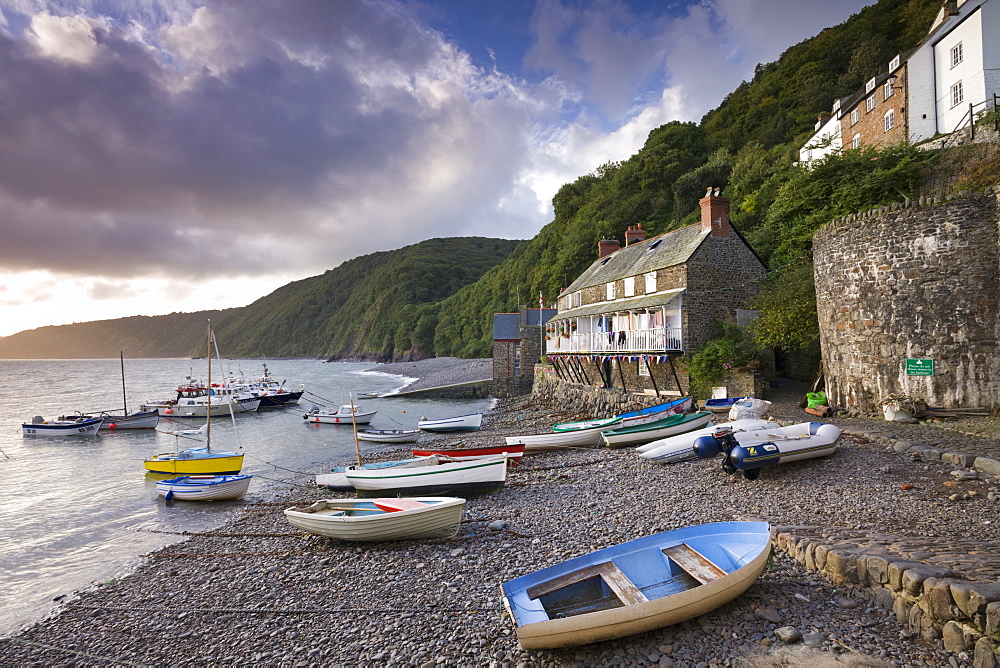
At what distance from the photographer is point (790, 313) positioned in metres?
18.8

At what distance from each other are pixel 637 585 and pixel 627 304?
20870 millimetres

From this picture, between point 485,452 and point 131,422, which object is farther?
point 131,422

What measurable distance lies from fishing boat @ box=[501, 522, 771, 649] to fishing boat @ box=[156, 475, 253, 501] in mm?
14004

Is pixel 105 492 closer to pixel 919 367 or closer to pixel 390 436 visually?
pixel 390 436

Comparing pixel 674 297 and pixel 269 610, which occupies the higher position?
pixel 674 297

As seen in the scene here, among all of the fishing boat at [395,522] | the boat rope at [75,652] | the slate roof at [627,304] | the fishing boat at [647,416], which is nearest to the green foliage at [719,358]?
the fishing boat at [647,416]

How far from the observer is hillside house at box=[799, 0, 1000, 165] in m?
23.2

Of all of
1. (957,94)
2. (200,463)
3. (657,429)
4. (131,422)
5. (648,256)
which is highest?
(957,94)

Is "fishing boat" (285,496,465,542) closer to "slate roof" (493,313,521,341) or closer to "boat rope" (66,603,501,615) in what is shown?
"boat rope" (66,603,501,615)

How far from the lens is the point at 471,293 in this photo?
10919 centimetres

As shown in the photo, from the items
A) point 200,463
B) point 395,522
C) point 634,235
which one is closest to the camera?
point 395,522

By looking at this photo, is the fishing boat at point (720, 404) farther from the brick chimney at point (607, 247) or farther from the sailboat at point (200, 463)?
Result: the brick chimney at point (607, 247)

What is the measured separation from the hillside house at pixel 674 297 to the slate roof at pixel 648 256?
7 cm

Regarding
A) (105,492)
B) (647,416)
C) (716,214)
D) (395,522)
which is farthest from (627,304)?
(105,492)
